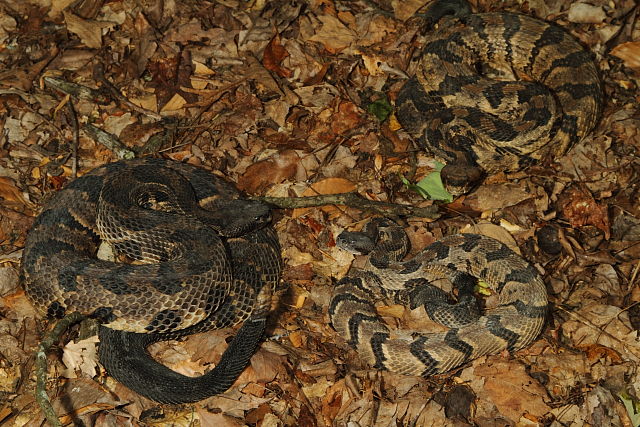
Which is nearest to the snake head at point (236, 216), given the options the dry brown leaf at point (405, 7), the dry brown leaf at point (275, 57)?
the dry brown leaf at point (275, 57)

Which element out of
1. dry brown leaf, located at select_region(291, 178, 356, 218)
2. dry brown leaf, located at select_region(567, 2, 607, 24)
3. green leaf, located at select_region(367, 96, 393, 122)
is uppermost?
dry brown leaf, located at select_region(567, 2, 607, 24)

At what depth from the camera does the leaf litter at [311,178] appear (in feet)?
15.9

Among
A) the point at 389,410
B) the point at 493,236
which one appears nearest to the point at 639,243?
the point at 493,236

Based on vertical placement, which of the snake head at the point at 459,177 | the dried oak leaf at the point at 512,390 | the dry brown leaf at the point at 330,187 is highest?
the dry brown leaf at the point at 330,187

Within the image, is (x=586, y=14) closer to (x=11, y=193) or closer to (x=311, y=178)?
(x=311, y=178)

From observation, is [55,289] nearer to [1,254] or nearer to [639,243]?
[1,254]

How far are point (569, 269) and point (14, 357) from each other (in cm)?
469

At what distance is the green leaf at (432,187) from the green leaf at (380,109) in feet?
2.72

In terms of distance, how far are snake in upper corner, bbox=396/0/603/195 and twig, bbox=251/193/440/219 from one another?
0.51 m

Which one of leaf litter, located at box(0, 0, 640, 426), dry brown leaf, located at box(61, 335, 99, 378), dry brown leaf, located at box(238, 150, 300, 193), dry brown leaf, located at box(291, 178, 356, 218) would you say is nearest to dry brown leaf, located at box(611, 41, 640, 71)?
leaf litter, located at box(0, 0, 640, 426)

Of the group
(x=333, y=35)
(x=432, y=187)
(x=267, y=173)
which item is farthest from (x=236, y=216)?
(x=333, y=35)

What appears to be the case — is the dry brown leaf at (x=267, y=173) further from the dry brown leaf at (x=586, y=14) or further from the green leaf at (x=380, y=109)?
the dry brown leaf at (x=586, y=14)

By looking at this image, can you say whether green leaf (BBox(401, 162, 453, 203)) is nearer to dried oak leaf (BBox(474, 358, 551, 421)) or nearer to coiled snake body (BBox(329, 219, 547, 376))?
A: coiled snake body (BBox(329, 219, 547, 376))

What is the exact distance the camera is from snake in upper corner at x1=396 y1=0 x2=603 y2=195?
6.59 meters
